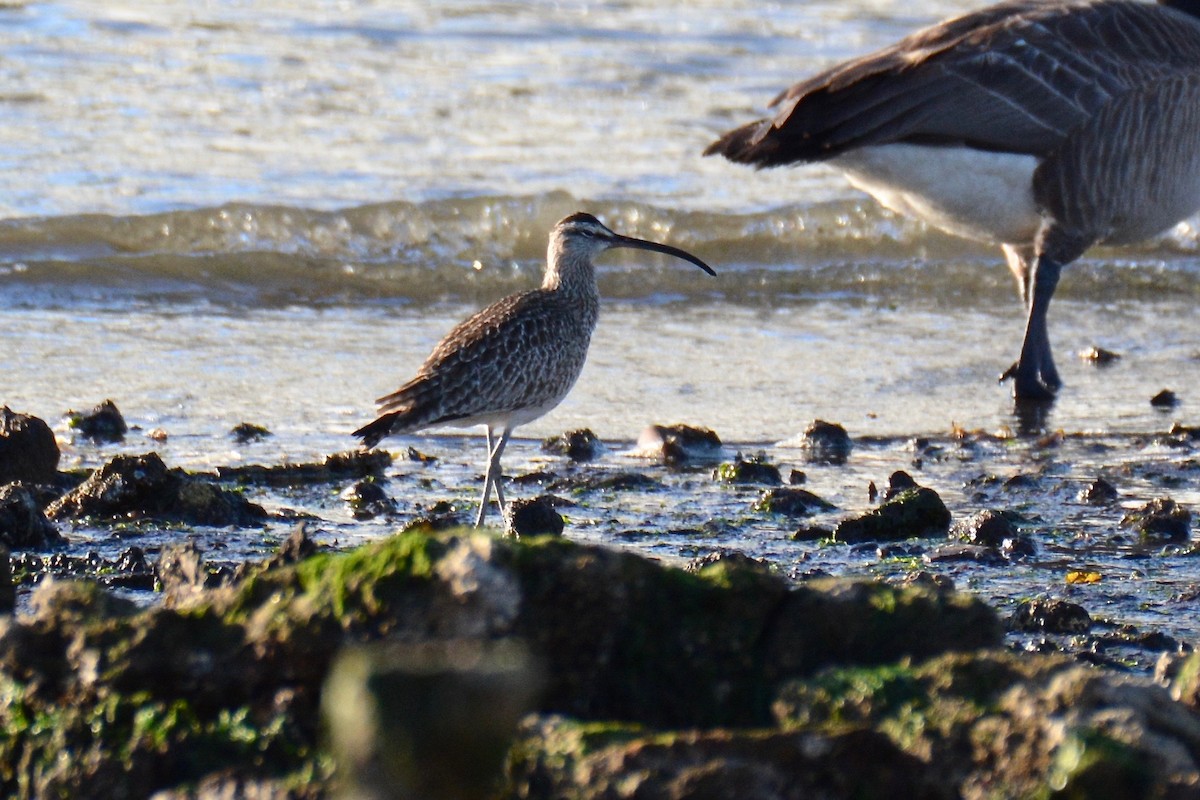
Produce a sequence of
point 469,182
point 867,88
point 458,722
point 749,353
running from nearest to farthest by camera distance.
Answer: point 458,722 → point 867,88 → point 749,353 → point 469,182

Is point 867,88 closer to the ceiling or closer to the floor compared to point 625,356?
closer to the ceiling

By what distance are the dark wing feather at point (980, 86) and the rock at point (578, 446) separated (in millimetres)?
1898

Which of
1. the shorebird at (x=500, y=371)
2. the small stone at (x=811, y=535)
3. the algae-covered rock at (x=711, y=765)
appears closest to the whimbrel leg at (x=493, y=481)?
the shorebird at (x=500, y=371)

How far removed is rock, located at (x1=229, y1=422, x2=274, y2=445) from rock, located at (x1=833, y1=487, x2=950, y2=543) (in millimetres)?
2369

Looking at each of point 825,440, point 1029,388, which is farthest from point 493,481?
point 1029,388

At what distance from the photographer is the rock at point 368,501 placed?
5809mm

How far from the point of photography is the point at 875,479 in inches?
258

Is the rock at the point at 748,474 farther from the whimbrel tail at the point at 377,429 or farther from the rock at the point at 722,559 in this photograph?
the whimbrel tail at the point at 377,429

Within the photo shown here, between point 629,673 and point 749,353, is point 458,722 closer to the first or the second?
point 629,673

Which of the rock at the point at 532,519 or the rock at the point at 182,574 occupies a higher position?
the rock at the point at 182,574

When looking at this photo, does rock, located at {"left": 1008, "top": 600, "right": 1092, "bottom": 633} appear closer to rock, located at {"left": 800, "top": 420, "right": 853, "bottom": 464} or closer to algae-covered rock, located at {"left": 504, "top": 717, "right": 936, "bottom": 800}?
algae-covered rock, located at {"left": 504, "top": 717, "right": 936, "bottom": 800}

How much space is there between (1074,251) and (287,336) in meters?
3.73

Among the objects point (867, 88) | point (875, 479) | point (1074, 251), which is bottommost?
point (875, 479)

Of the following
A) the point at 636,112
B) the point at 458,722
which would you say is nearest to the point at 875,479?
the point at 458,722
